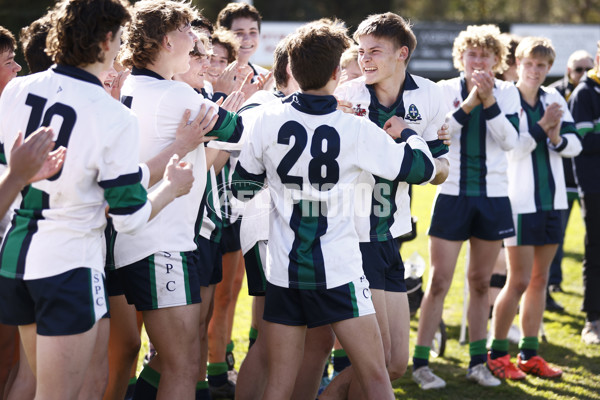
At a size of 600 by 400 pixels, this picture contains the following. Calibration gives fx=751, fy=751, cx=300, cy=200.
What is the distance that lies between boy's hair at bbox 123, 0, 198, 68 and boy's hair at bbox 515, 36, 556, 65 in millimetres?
2976

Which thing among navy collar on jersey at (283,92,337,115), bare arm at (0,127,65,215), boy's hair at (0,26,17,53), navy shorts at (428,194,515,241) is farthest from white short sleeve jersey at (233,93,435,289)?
navy shorts at (428,194,515,241)

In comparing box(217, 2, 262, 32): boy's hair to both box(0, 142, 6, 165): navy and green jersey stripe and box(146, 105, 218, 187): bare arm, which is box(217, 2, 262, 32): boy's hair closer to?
box(146, 105, 218, 187): bare arm

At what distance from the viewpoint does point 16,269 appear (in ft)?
8.71

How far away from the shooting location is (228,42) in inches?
191

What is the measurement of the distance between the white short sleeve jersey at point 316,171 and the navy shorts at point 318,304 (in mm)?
38

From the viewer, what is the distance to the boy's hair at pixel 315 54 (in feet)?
10.3

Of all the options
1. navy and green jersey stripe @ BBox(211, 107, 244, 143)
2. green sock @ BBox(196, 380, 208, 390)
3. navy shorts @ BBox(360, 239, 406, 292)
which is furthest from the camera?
green sock @ BBox(196, 380, 208, 390)

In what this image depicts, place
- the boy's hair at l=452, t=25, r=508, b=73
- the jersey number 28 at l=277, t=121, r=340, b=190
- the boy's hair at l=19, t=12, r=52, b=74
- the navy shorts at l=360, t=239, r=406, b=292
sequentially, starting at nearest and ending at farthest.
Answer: the jersey number 28 at l=277, t=121, r=340, b=190 → the boy's hair at l=19, t=12, r=52, b=74 → the navy shorts at l=360, t=239, r=406, b=292 → the boy's hair at l=452, t=25, r=508, b=73

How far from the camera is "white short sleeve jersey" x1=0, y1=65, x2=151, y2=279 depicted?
2.65 metres

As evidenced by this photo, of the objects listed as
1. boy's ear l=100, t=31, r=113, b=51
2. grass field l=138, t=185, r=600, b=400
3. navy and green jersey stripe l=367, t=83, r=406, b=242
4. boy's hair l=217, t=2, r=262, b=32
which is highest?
boy's hair l=217, t=2, r=262, b=32

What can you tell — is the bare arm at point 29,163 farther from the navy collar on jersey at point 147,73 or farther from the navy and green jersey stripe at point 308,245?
the navy and green jersey stripe at point 308,245

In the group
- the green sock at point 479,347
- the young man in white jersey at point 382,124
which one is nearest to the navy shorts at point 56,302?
the young man in white jersey at point 382,124

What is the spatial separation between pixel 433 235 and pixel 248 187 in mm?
2016

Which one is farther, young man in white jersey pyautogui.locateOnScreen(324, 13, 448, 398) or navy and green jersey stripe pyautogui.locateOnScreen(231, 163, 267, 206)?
young man in white jersey pyautogui.locateOnScreen(324, 13, 448, 398)
